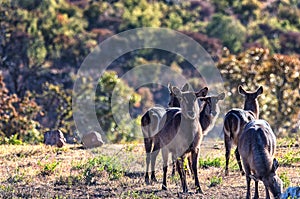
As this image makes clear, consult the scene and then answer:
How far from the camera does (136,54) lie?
61594mm

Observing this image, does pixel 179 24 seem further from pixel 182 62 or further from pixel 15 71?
pixel 15 71

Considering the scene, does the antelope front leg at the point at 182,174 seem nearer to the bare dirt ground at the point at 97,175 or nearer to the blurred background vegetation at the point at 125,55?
the bare dirt ground at the point at 97,175

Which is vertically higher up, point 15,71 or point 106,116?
→ point 15,71

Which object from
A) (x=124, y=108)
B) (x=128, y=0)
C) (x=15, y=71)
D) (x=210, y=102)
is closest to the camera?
(x=210, y=102)

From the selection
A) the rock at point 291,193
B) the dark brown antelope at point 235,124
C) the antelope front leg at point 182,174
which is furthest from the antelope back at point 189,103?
the rock at point 291,193

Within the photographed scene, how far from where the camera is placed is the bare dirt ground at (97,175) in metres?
12.4

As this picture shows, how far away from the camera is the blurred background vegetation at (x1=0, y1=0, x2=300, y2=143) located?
3406cm

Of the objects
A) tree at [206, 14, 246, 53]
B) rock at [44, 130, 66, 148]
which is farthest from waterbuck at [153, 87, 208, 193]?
tree at [206, 14, 246, 53]

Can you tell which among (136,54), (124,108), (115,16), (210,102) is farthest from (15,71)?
(115,16)

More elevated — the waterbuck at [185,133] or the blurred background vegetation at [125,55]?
the blurred background vegetation at [125,55]

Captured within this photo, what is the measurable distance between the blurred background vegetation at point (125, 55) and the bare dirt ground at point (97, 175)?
12.4ft

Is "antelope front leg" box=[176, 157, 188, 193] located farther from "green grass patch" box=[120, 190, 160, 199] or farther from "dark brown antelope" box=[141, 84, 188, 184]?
"dark brown antelope" box=[141, 84, 188, 184]

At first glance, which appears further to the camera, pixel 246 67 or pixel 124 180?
pixel 246 67

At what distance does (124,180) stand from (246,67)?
21593 millimetres
